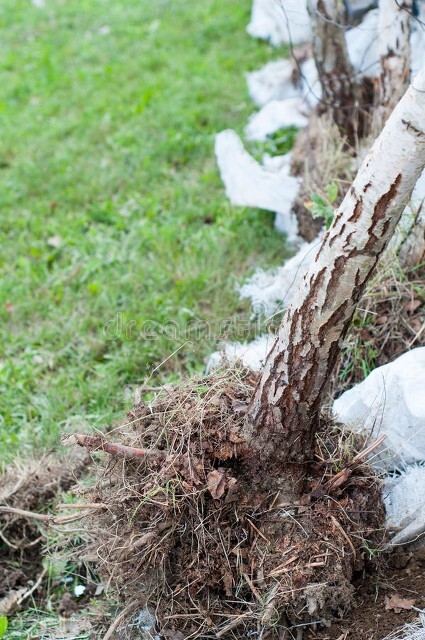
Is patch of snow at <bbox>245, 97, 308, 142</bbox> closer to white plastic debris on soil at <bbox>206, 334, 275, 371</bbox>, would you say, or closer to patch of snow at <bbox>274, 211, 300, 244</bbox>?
patch of snow at <bbox>274, 211, 300, 244</bbox>

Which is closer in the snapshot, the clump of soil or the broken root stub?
the broken root stub

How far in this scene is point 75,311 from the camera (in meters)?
3.93

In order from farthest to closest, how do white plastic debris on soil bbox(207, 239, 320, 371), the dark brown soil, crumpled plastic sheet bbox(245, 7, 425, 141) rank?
crumpled plastic sheet bbox(245, 7, 425, 141) → white plastic debris on soil bbox(207, 239, 320, 371) → the dark brown soil

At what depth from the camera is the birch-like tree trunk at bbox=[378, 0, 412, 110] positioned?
3.47 m

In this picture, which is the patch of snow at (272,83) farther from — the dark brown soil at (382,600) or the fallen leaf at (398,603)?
the fallen leaf at (398,603)

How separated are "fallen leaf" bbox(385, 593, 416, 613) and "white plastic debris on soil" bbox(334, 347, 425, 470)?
1.45 ft

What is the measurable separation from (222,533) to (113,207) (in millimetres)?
3047

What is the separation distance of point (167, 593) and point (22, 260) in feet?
9.03

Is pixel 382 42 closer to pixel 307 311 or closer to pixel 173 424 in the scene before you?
pixel 307 311

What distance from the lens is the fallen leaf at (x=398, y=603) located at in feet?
6.82

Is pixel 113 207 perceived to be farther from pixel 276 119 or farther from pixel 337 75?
pixel 337 75

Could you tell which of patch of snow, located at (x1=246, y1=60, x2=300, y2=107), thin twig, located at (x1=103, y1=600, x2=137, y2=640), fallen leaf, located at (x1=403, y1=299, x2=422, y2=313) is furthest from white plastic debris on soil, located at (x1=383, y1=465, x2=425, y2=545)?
patch of snow, located at (x1=246, y1=60, x2=300, y2=107)

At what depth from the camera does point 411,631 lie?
1979 mm

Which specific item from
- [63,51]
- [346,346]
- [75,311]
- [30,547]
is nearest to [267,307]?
[346,346]
